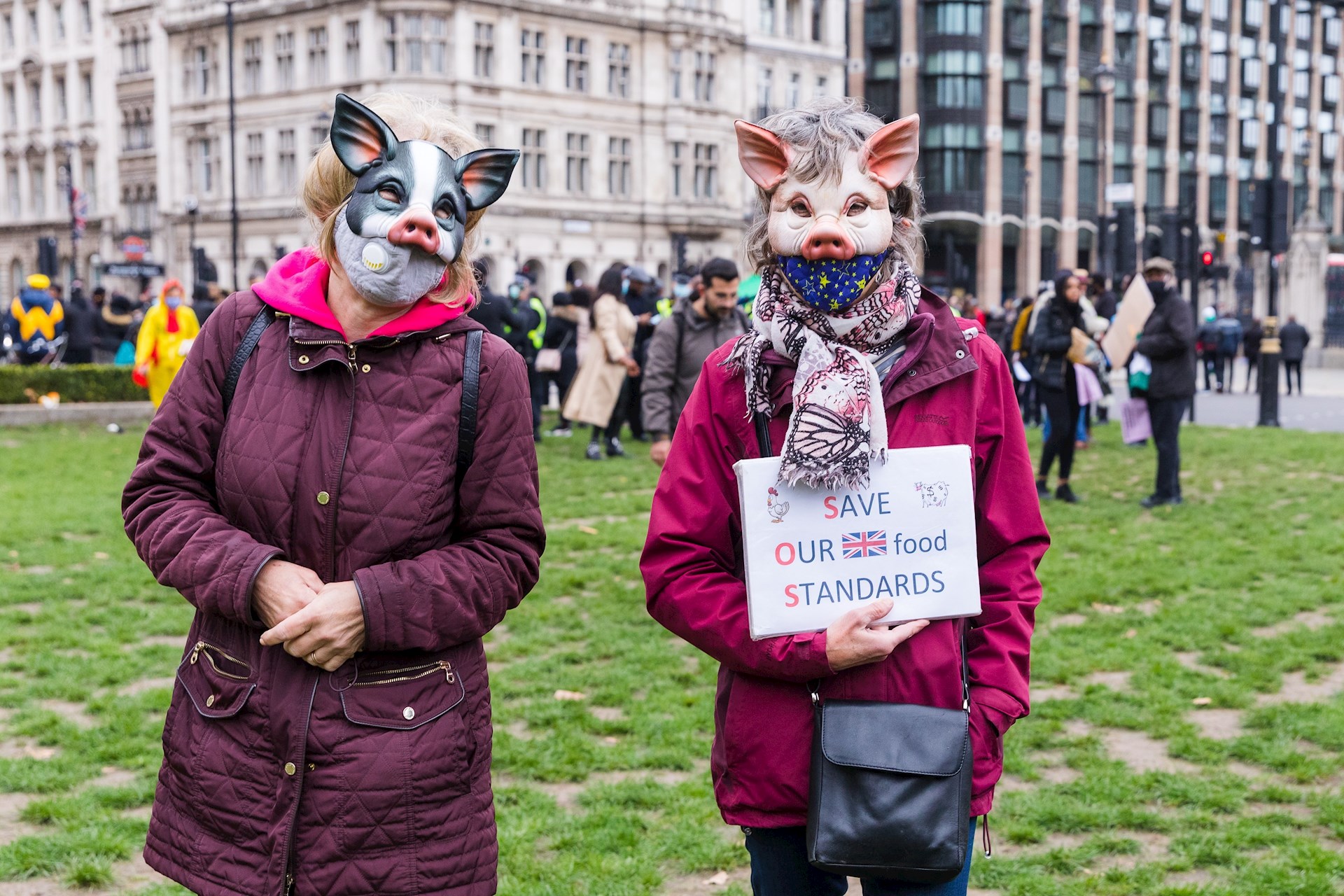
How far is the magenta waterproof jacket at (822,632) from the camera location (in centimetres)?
256

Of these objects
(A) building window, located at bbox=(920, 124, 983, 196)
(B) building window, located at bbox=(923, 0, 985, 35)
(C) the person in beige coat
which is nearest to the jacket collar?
(C) the person in beige coat

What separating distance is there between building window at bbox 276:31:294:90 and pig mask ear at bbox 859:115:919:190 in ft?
180

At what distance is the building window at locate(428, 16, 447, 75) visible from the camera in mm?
51156

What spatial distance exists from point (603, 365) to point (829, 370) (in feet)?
40.5

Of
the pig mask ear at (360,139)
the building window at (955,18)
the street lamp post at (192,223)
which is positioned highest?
the building window at (955,18)

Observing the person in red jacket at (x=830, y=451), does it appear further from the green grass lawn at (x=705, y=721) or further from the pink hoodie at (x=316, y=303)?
the green grass lawn at (x=705, y=721)

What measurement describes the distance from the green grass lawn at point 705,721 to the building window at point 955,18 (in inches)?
2333

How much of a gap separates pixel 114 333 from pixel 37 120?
48.2 m

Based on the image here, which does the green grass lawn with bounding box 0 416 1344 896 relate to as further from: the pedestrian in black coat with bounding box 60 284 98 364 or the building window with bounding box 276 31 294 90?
the building window with bounding box 276 31 294 90

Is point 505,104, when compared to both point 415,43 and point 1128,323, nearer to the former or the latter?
point 415,43

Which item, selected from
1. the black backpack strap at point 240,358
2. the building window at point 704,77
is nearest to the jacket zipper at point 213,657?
the black backpack strap at point 240,358

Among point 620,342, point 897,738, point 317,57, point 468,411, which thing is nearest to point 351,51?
point 317,57

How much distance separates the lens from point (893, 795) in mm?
2461

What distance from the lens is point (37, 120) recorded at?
225ft
